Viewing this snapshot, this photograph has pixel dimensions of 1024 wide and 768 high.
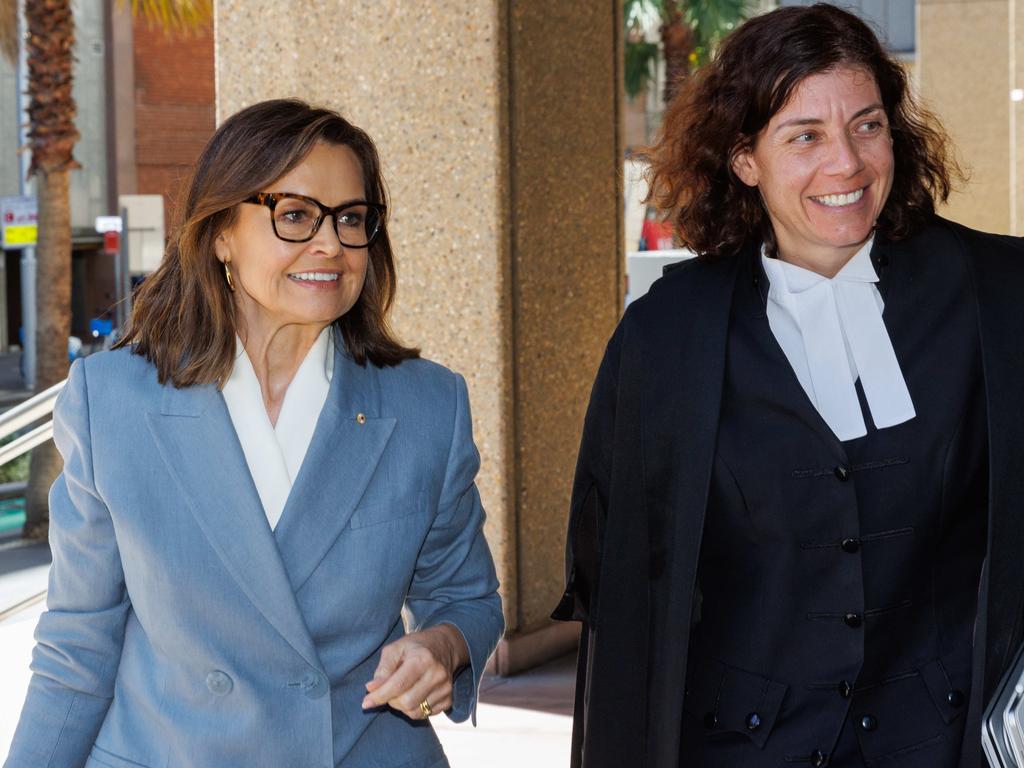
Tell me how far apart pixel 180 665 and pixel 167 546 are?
6.7 inches

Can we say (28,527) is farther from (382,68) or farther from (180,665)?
(180,665)

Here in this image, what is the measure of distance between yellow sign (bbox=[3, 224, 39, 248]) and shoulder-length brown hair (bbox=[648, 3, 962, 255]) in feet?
112

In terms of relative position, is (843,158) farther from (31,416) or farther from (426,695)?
(31,416)

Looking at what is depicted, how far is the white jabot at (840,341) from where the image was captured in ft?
7.93

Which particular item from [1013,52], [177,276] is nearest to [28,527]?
[1013,52]

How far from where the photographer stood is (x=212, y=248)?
7.55 feet

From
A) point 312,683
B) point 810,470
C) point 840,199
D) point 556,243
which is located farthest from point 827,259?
point 556,243

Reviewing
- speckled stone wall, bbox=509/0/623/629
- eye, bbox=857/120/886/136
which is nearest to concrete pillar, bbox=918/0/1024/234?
speckled stone wall, bbox=509/0/623/629

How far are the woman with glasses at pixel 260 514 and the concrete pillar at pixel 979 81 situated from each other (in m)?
11.0

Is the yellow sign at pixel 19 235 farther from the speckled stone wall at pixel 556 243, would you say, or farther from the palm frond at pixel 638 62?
the speckled stone wall at pixel 556 243

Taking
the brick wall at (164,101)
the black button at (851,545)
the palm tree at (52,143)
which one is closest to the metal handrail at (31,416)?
the black button at (851,545)

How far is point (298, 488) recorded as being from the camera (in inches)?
85.0

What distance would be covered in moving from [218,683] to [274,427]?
395 mm

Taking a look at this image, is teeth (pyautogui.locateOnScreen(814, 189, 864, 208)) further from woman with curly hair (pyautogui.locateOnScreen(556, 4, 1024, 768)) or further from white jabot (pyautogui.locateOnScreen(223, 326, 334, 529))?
white jabot (pyautogui.locateOnScreen(223, 326, 334, 529))
